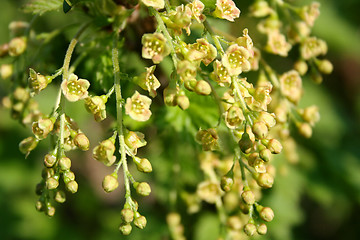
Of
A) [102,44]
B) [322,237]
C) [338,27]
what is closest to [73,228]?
[322,237]

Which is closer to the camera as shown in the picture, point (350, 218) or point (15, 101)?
point (15, 101)

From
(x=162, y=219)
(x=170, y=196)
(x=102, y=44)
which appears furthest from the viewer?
(x=162, y=219)

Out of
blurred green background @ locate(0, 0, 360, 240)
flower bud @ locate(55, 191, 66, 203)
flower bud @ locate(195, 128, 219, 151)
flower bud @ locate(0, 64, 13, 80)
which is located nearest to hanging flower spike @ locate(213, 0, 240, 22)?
flower bud @ locate(195, 128, 219, 151)

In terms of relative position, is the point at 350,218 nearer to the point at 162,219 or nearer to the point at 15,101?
the point at 162,219

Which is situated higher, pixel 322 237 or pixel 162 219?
pixel 162 219

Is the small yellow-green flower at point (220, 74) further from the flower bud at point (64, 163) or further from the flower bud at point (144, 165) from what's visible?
the flower bud at point (64, 163)

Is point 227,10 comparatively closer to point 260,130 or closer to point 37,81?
point 260,130

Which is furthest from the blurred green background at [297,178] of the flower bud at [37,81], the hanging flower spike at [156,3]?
the hanging flower spike at [156,3]
